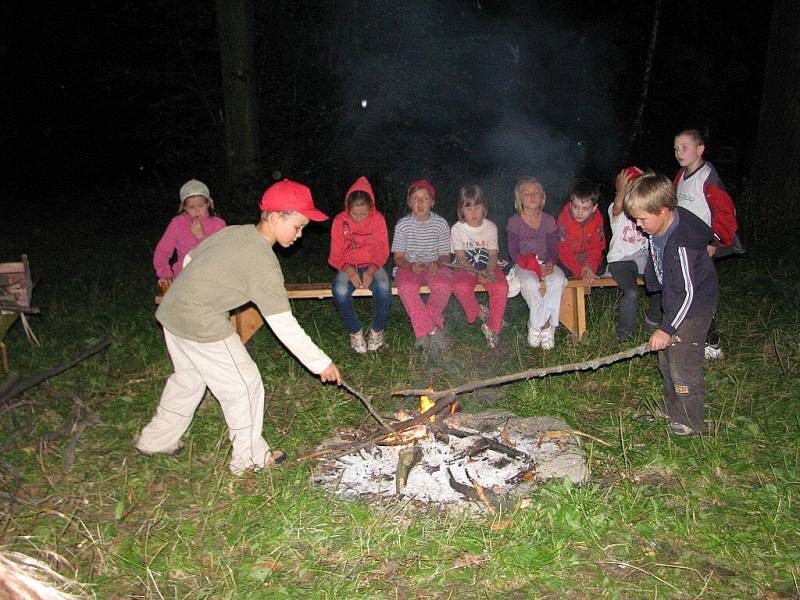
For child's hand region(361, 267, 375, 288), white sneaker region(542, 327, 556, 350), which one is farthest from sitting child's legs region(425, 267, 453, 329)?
white sneaker region(542, 327, 556, 350)

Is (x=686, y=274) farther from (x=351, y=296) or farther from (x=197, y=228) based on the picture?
(x=197, y=228)

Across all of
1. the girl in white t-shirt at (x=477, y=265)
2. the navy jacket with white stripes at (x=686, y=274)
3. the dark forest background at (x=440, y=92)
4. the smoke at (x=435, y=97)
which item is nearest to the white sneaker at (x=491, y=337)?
the girl in white t-shirt at (x=477, y=265)

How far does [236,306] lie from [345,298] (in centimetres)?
211

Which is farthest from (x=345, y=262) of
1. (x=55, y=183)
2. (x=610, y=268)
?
(x=55, y=183)

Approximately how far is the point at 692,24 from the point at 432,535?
15.3 metres

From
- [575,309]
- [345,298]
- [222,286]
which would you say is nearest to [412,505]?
[222,286]

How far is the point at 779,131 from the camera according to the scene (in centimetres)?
958

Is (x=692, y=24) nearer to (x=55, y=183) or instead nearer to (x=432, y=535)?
(x=432, y=535)

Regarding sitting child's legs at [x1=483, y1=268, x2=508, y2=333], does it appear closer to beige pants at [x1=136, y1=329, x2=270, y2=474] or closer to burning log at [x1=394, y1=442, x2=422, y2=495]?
burning log at [x1=394, y1=442, x2=422, y2=495]

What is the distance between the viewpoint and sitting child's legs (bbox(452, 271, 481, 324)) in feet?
19.5

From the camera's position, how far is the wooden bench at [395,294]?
595 cm

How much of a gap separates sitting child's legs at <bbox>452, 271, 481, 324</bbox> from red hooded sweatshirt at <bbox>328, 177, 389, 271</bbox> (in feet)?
2.24

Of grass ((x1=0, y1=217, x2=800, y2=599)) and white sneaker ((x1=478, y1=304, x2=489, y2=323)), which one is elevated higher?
white sneaker ((x1=478, y1=304, x2=489, y2=323))

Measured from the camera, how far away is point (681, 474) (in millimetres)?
3934
